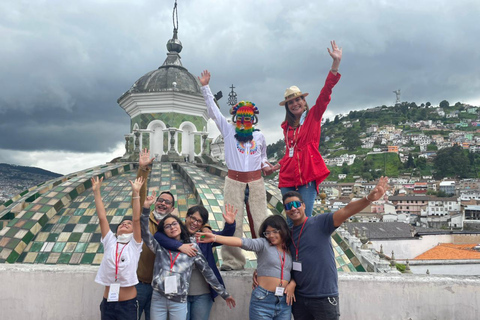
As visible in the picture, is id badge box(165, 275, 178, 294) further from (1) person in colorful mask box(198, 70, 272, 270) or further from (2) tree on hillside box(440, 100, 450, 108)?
(2) tree on hillside box(440, 100, 450, 108)

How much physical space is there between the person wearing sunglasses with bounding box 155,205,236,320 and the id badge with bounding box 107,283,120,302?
62cm

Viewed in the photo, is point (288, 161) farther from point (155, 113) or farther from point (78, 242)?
point (155, 113)

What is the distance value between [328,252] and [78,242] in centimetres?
584

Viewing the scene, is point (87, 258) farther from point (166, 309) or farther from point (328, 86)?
point (328, 86)

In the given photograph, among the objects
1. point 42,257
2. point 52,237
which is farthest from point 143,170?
point 52,237

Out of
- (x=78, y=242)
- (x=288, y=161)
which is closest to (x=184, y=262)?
(x=288, y=161)

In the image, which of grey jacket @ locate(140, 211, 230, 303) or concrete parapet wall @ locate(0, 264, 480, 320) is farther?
concrete parapet wall @ locate(0, 264, 480, 320)

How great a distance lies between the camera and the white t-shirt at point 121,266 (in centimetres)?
380

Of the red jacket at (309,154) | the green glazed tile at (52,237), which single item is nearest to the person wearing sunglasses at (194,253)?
the red jacket at (309,154)

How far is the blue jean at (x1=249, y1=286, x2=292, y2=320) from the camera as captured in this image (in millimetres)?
3645

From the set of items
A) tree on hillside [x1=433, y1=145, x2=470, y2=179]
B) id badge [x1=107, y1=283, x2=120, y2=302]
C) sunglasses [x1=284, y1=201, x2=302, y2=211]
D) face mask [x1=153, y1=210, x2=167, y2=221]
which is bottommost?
id badge [x1=107, y1=283, x2=120, y2=302]

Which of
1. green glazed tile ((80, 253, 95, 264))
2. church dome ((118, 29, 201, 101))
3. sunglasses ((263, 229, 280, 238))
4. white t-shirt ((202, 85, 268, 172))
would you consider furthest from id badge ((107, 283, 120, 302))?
church dome ((118, 29, 201, 101))

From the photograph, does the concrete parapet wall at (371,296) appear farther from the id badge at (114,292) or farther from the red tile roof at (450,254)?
the red tile roof at (450,254)

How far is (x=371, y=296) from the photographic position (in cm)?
455
